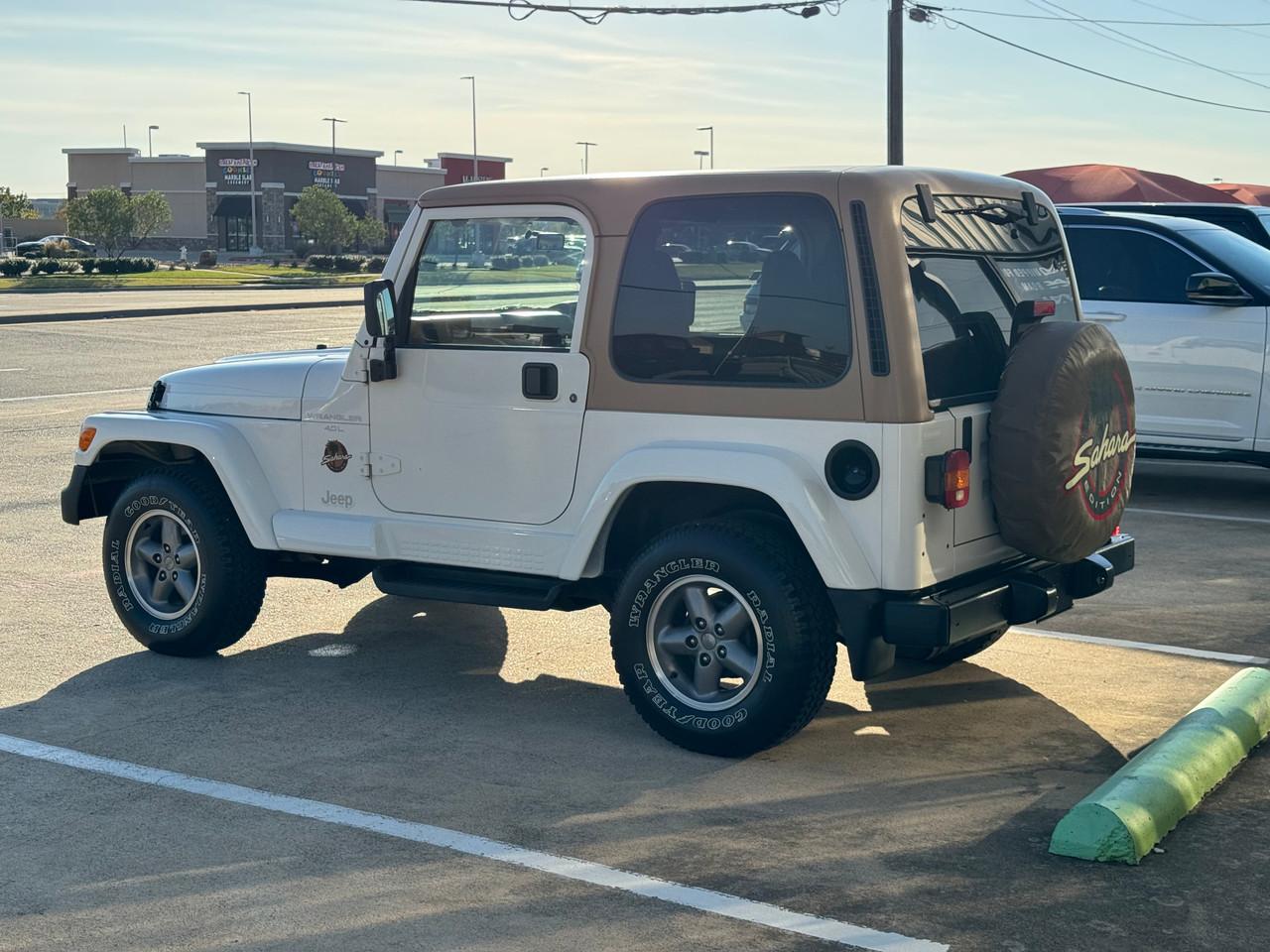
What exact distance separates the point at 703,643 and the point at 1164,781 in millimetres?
1600

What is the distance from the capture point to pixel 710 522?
5.32 metres

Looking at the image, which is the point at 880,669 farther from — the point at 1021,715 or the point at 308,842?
the point at 308,842

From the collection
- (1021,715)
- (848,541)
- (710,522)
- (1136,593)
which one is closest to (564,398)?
(710,522)

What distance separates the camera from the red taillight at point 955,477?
16.5ft

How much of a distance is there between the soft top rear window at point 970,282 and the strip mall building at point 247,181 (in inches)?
3406

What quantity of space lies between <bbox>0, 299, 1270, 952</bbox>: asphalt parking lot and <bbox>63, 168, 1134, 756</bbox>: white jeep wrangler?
1.35 feet

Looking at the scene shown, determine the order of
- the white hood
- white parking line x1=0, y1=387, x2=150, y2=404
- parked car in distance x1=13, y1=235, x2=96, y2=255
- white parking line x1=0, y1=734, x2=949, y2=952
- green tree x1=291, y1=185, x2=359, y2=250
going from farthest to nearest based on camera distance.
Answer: green tree x1=291, y1=185, x2=359, y2=250
parked car in distance x1=13, y1=235, x2=96, y2=255
white parking line x1=0, y1=387, x2=150, y2=404
the white hood
white parking line x1=0, y1=734, x2=949, y2=952

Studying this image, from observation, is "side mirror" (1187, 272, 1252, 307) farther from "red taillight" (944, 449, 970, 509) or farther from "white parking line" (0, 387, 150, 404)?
"white parking line" (0, 387, 150, 404)

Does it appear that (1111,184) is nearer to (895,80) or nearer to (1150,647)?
(895,80)

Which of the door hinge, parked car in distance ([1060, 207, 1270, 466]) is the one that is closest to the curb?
parked car in distance ([1060, 207, 1270, 466])

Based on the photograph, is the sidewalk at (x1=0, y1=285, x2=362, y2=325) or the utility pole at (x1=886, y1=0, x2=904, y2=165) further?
the sidewalk at (x1=0, y1=285, x2=362, y2=325)

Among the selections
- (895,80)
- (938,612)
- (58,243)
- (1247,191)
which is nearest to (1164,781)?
(938,612)

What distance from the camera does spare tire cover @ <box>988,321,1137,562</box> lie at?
5.11 m

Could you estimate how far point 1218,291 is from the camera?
1005 centimetres
